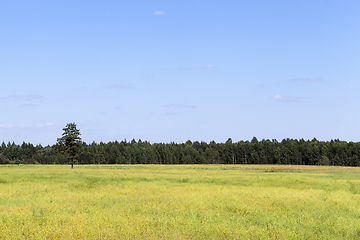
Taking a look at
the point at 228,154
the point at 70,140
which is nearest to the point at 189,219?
the point at 70,140

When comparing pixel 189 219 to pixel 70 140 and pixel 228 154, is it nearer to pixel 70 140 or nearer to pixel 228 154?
pixel 70 140

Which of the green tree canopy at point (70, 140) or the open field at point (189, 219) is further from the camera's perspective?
the green tree canopy at point (70, 140)

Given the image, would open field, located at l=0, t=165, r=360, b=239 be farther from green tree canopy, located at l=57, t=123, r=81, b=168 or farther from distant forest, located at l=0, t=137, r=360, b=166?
distant forest, located at l=0, t=137, r=360, b=166

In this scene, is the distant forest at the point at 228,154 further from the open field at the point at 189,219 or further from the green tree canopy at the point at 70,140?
the open field at the point at 189,219

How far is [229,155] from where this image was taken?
18712 cm

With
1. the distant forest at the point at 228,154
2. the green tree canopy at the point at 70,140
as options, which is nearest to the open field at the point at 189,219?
the green tree canopy at the point at 70,140

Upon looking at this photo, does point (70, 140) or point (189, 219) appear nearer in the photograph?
point (189, 219)

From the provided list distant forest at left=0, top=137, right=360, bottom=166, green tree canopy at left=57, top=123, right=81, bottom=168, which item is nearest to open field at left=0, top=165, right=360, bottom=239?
green tree canopy at left=57, top=123, right=81, bottom=168

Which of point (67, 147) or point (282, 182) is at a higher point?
point (67, 147)

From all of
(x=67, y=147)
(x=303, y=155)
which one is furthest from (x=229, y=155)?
(x=67, y=147)

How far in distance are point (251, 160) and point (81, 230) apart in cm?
17101

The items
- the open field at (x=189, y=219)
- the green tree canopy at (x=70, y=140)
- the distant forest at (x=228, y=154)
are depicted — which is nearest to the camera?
the open field at (x=189, y=219)

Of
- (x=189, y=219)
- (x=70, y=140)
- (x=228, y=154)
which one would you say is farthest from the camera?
(x=228, y=154)

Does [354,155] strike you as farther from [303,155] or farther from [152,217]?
[152,217]
